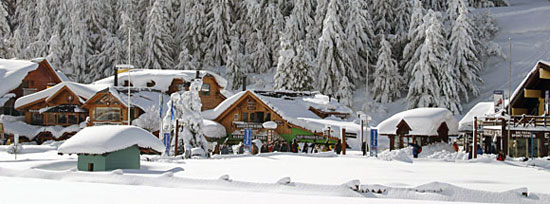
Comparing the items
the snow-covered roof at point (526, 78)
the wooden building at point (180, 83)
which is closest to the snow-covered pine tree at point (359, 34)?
the wooden building at point (180, 83)

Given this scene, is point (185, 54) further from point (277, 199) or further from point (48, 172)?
point (277, 199)

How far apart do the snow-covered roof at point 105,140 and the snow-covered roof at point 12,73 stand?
116 ft

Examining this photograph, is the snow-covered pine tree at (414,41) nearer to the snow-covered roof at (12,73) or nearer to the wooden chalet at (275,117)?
the wooden chalet at (275,117)

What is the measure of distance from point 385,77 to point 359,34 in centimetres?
553

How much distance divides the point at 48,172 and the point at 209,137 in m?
25.2

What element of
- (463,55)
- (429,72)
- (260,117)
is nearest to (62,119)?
(260,117)

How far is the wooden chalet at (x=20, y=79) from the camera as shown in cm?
5203

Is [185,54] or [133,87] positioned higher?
[185,54]

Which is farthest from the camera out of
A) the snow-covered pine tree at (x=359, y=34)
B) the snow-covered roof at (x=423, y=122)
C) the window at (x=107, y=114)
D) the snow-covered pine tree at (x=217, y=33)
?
the snow-covered pine tree at (x=217, y=33)

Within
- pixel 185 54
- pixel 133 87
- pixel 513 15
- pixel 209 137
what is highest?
pixel 513 15

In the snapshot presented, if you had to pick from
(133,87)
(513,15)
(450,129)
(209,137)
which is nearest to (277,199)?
(450,129)

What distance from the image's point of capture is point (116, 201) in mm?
13109

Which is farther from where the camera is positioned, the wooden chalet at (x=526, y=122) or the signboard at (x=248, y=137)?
the signboard at (x=248, y=137)

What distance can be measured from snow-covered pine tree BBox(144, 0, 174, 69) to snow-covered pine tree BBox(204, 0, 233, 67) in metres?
4.54
